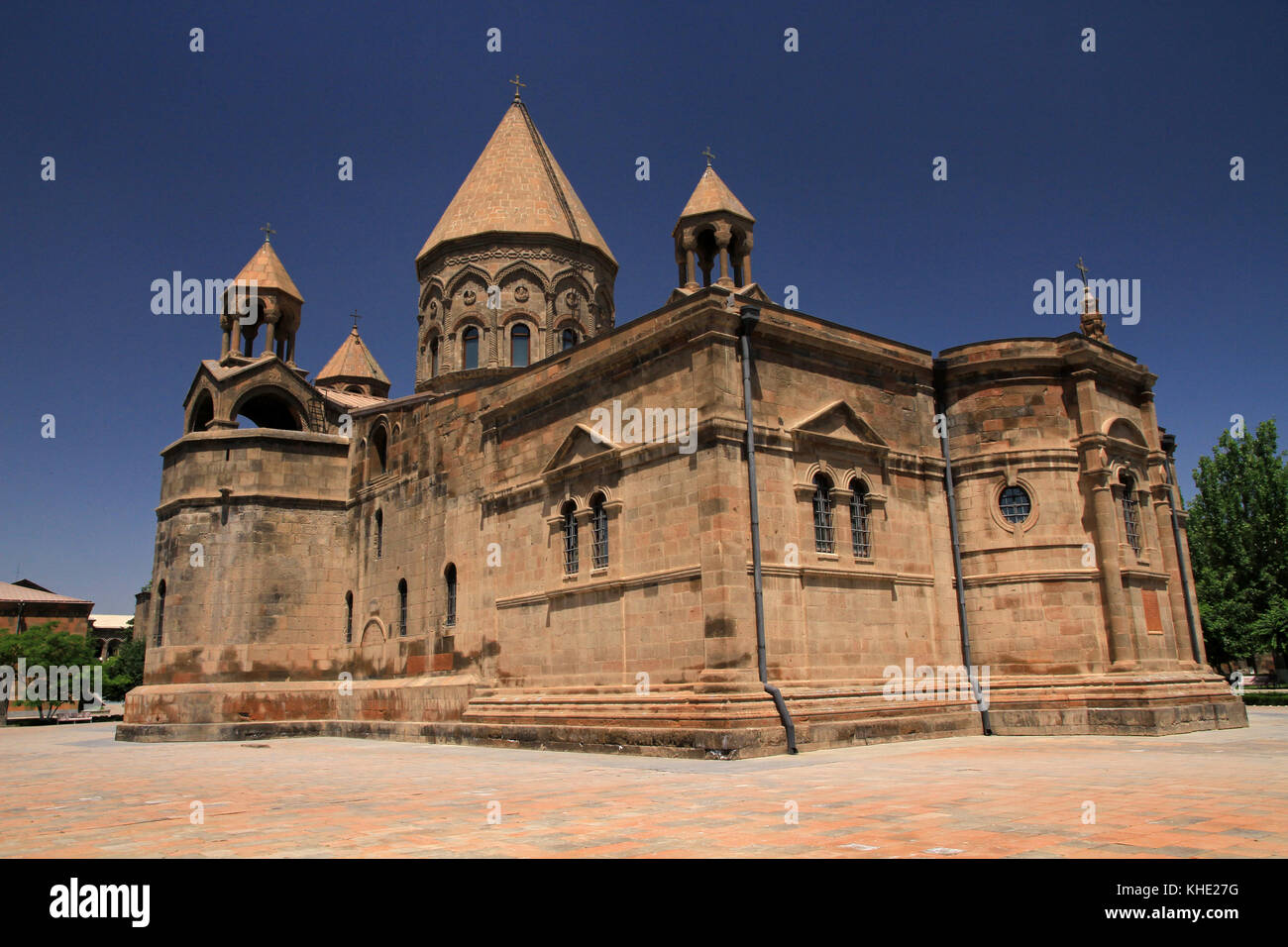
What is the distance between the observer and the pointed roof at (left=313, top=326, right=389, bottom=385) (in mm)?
43875

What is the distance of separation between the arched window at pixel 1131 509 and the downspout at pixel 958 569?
3661mm

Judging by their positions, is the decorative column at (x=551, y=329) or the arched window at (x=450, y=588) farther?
the decorative column at (x=551, y=329)

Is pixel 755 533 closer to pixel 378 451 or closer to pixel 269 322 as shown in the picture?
pixel 378 451

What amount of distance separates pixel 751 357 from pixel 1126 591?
9205 mm

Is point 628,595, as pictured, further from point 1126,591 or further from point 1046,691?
point 1126,591

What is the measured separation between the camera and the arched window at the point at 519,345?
3062 centimetres

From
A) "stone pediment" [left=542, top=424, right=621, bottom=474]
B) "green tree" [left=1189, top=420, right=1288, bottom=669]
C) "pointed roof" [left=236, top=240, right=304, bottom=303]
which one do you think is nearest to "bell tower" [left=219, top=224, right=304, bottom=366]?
"pointed roof" [left=236, top=240, right=304, bottom=303]

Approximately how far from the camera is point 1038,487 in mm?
19891

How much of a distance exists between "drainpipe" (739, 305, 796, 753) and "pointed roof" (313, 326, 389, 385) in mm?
30663

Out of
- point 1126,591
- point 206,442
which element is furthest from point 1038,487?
point 206,442

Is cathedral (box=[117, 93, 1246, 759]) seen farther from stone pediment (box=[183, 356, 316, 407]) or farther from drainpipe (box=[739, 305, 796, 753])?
stone pediment (box=[183, 356, 316, 407])

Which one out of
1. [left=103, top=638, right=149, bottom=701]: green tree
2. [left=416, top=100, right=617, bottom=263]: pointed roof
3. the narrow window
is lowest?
[left=103, top=638, right=149, bottom=701]: green tree

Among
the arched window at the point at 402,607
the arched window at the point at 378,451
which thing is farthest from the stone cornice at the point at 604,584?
the arched window at the point at 378,451

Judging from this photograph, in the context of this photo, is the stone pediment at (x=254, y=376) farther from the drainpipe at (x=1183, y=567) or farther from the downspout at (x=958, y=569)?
the drainpipe at (x=1183, y=567)
